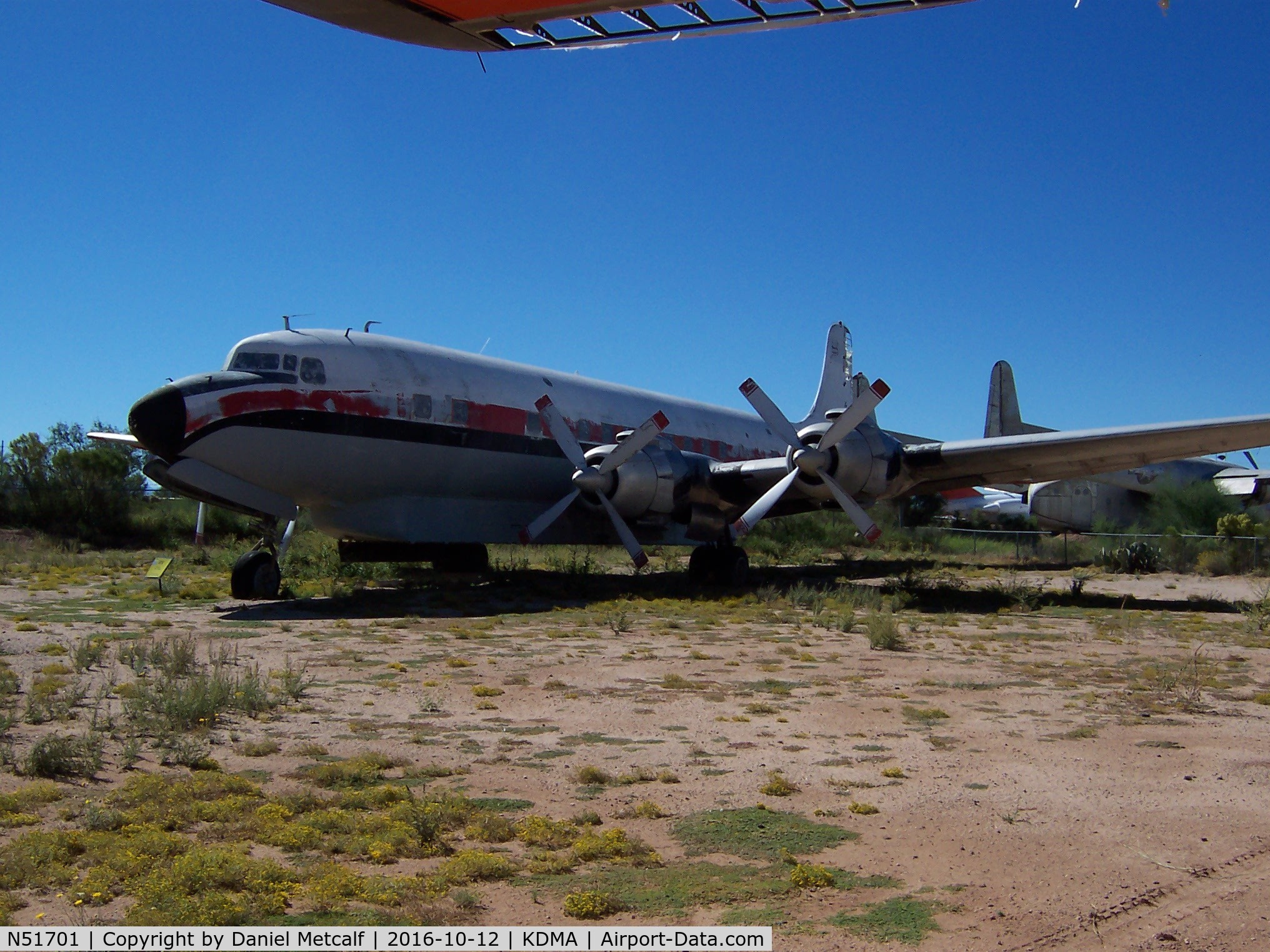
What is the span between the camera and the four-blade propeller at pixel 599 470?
1561 centimetres

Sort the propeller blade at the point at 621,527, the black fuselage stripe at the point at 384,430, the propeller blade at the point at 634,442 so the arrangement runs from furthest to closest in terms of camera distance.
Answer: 1. the propeller blade at the point at 621,527
2. the propeller blade at the point at 634,442
3. the black fuselage stripe at the point at 384,430

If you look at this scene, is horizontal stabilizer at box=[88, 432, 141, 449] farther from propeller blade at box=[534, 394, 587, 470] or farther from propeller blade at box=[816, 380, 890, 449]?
propeller blade at box=[816, 380, 890, 449]

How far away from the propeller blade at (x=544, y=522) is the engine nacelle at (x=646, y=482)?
32 centimetres

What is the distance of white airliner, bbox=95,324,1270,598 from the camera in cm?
1318

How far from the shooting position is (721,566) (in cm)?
1720

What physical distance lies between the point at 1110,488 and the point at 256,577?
28.5 metres

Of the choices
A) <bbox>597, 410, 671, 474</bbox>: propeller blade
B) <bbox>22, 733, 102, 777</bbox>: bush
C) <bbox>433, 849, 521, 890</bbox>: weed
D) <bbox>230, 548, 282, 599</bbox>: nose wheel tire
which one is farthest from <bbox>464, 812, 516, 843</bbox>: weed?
<bbox>597, 410, 671, 474</bbox>: propeller blade

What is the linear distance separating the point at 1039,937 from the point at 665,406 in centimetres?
1736

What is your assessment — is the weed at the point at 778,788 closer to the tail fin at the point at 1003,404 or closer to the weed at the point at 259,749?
the weed at the point at 259,749

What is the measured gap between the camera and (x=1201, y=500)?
94.4 ft

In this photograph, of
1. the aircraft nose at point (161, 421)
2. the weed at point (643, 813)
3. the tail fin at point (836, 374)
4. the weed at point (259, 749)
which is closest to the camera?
the weed at point (643, 813)

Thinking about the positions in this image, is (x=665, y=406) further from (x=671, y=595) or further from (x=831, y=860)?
(x=831, y=860)

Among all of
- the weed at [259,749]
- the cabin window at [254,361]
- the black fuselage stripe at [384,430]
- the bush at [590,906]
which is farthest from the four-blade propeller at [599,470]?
the bush at [590,906]

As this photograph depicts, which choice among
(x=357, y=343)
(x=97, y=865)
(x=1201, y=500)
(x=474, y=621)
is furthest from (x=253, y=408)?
(x=1201, y=500)
